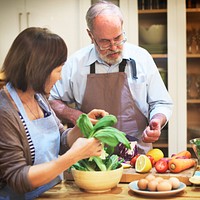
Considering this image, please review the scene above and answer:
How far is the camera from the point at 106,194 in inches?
65.5

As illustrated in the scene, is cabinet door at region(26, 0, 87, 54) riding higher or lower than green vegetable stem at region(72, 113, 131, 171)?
higher

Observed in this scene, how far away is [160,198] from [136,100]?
0.98 metres

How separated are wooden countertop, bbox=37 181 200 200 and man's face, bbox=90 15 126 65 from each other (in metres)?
0.85

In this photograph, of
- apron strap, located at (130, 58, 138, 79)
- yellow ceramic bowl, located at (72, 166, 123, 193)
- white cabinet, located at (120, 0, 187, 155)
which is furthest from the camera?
white cabinet, located at (120, 0, 187, 155)

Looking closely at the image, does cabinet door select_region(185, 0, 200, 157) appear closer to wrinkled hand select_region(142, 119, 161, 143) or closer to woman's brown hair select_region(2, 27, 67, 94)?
wrinkled hand select_region(142, 119, 161, 143)

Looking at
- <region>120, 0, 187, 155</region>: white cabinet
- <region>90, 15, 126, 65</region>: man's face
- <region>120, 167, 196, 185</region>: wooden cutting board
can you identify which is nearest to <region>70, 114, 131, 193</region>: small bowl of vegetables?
<region>120, 167, 196, 185</region>: wooden cutting board

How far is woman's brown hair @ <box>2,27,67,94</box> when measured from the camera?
1625 mm

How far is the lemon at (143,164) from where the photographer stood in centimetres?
186

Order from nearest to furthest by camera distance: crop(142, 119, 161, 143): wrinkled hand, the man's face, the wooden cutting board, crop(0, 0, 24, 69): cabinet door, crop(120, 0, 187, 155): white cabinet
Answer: the wooden cutting board
crop(142, 119, 161, 143): wrinkled hand
the man's face
crop(120, 0, 187, 155): white cabinet
crop(0, 0, 24, 69): cabinet door

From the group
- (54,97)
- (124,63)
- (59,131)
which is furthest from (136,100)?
(59,131)

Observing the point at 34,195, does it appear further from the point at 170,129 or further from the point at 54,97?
the point at 170,129

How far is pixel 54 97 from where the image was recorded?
2.58 meters

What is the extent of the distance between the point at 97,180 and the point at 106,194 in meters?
0.07

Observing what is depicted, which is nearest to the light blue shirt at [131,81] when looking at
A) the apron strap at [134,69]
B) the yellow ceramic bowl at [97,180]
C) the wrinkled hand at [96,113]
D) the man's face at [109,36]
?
the apron strap at [134,69]
